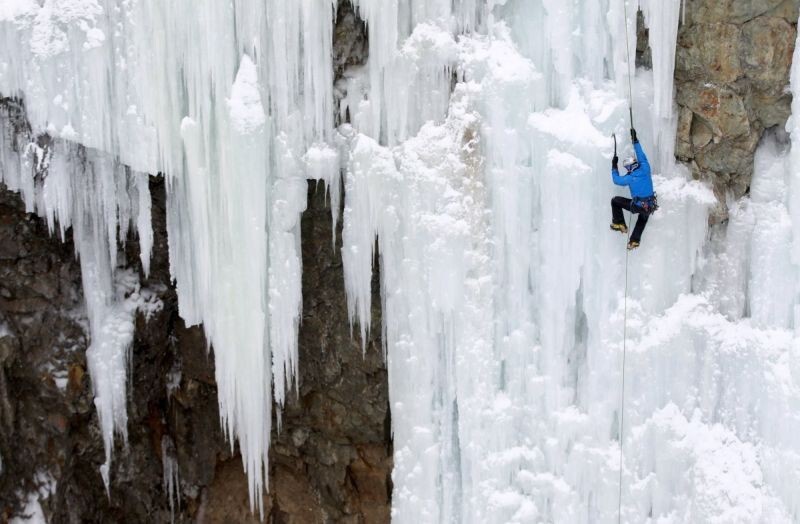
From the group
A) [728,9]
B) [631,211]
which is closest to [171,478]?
[631,211]

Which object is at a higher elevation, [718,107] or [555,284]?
[718,107]

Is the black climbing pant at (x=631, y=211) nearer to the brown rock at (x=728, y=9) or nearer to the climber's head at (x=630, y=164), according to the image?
the climber's head at (x=630, y=164)

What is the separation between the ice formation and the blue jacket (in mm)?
341

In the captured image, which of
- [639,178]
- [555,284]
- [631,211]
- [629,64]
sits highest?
[629,64]

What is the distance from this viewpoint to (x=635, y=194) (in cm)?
600

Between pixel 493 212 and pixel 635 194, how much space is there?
1.05 m

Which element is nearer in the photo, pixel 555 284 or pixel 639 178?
pixel 639 178

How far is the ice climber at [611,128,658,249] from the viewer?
5.93 metres

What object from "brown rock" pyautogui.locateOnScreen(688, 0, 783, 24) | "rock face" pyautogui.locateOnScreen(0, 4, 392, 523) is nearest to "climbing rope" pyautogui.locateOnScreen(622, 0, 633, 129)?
"brown rock" pyautogui.locateOnScreen(688, 0, 783, 24)

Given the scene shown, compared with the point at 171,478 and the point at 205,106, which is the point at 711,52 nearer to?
the point at 205,106

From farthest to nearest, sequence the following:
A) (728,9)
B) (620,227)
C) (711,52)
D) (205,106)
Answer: (205,106) < (620,227) < (711,52) < (728,9)

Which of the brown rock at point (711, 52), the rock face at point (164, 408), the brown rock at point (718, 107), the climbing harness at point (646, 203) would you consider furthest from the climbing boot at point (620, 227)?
the rock face at point (164, 408)

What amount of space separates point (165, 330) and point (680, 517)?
4578mm

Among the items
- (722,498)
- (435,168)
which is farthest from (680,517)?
(435,168)
